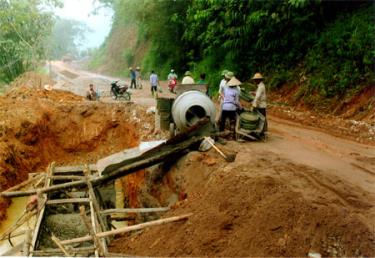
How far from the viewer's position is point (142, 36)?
43.8 metres

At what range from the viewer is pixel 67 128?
17.8 m

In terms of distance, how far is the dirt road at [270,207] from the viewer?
594cm

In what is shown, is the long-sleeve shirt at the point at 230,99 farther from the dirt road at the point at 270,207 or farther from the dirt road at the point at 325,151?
the dirt road at the point at 270,207

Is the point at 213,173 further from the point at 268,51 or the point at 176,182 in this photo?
the point at 268,51

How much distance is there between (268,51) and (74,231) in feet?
41.4

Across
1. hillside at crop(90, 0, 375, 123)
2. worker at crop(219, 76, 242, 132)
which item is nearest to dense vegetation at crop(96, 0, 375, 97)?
hillside at crop(90, 0, 375, 123)

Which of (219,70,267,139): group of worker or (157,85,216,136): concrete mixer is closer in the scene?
(157,85,216,136): concrete mixer

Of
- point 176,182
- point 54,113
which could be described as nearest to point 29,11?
point 54,113

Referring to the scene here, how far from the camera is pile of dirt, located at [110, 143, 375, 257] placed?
19.3 ft

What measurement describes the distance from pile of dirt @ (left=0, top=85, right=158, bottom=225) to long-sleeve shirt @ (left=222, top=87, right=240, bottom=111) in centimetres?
512

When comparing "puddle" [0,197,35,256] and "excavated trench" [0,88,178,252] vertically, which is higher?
"excavated trench" [0,88,178,252]

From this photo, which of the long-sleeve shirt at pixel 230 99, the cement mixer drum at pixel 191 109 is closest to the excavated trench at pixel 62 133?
the cement mixer drum at pixel 191 109

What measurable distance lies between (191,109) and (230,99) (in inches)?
44.3

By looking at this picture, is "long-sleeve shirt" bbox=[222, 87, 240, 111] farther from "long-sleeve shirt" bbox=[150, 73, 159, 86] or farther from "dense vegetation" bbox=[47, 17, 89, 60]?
"dense vegetation" bbox=[47, 17, 89, 60]
